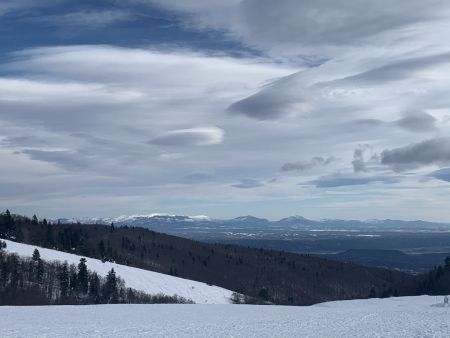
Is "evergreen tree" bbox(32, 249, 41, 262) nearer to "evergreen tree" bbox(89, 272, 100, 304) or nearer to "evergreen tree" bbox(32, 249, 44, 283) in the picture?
"evergreen tree" bbox(32, 249, 44, 283)

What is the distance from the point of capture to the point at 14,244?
184m

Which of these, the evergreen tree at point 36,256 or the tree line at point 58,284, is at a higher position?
the evergreen tree at point 36,256

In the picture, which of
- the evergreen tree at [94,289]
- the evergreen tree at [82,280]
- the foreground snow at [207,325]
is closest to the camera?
the foreground snow at [207,325]

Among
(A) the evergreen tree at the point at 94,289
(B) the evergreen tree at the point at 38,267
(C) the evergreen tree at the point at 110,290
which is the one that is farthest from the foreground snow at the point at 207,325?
(B) the evergreen tree at the point at 38,267

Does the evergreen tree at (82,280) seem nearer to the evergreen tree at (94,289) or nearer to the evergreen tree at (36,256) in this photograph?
the evergreen tree at (94,289)

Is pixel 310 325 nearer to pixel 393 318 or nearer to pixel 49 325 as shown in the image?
pixel 393 318

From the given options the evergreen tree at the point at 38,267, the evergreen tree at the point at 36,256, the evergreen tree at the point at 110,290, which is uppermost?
the evergreen tree at the point at 36,256

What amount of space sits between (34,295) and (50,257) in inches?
1303

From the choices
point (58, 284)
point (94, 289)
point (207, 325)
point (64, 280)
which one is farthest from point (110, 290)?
point (207, 325)

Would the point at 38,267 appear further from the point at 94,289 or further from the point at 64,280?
the point at 94,289

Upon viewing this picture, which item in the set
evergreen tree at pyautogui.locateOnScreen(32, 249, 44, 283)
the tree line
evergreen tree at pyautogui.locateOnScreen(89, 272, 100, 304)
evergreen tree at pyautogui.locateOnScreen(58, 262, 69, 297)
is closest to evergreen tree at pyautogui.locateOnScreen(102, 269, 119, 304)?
the tree line

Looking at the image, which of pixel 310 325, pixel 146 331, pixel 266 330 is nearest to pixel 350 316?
pixel 310 325

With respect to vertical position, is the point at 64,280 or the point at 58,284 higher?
the point at 64,280

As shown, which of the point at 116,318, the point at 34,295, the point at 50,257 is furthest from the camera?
the point at 50,257
